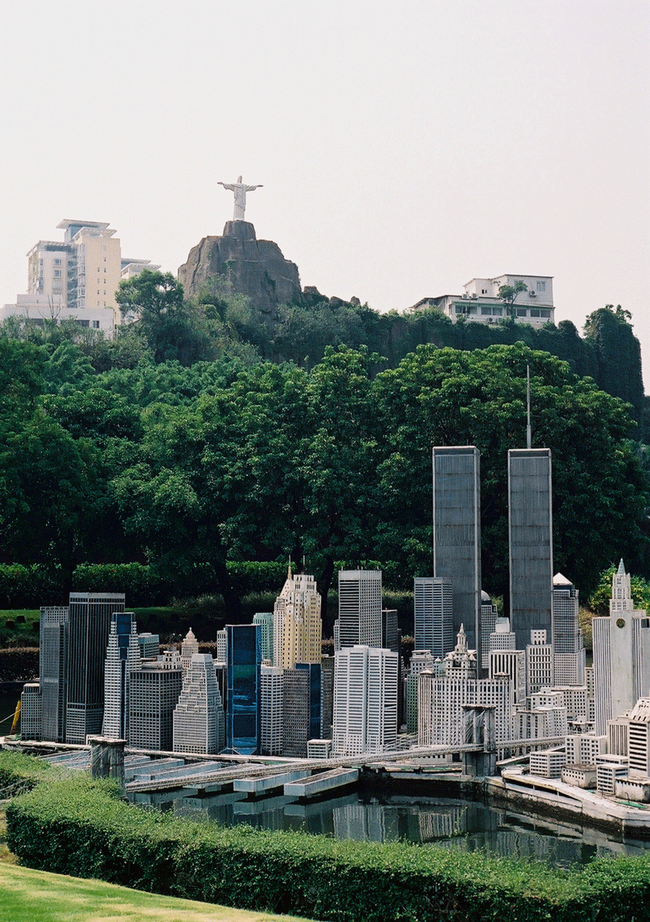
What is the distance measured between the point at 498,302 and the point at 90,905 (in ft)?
256

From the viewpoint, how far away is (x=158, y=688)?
36.7 m

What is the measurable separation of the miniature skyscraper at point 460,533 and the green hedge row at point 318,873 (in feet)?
74.5

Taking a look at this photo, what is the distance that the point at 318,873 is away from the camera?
19031 millimetres

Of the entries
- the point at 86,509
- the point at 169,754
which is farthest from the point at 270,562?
the point at 169,754

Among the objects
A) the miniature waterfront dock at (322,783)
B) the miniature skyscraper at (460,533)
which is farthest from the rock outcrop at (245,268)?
the miniature waterfront dock at (322,783)

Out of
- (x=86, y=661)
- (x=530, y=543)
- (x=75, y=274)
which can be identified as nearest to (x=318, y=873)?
(x=86, y=661)

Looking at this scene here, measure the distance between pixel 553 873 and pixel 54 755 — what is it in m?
20.2

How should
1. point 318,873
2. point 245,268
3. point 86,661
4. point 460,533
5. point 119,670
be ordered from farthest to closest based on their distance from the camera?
1. point 245,268
2. point 460,533
3. point 86,661
4. point 119,670
5. point 318,873

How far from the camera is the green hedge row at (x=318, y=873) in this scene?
59.5ft

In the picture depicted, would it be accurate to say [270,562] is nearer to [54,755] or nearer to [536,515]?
[536,515]

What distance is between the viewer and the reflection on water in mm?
26469

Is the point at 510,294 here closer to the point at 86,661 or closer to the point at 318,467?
the point at 318,467

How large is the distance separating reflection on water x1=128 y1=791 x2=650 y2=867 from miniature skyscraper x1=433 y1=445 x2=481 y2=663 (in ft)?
40.4

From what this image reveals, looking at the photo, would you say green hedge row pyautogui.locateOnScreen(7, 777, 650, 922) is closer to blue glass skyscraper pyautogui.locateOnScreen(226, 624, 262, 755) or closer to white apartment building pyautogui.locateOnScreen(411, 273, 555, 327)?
blue glass skyscraper pyautogui.locateOnScreen(226, 624, 262, 755)
